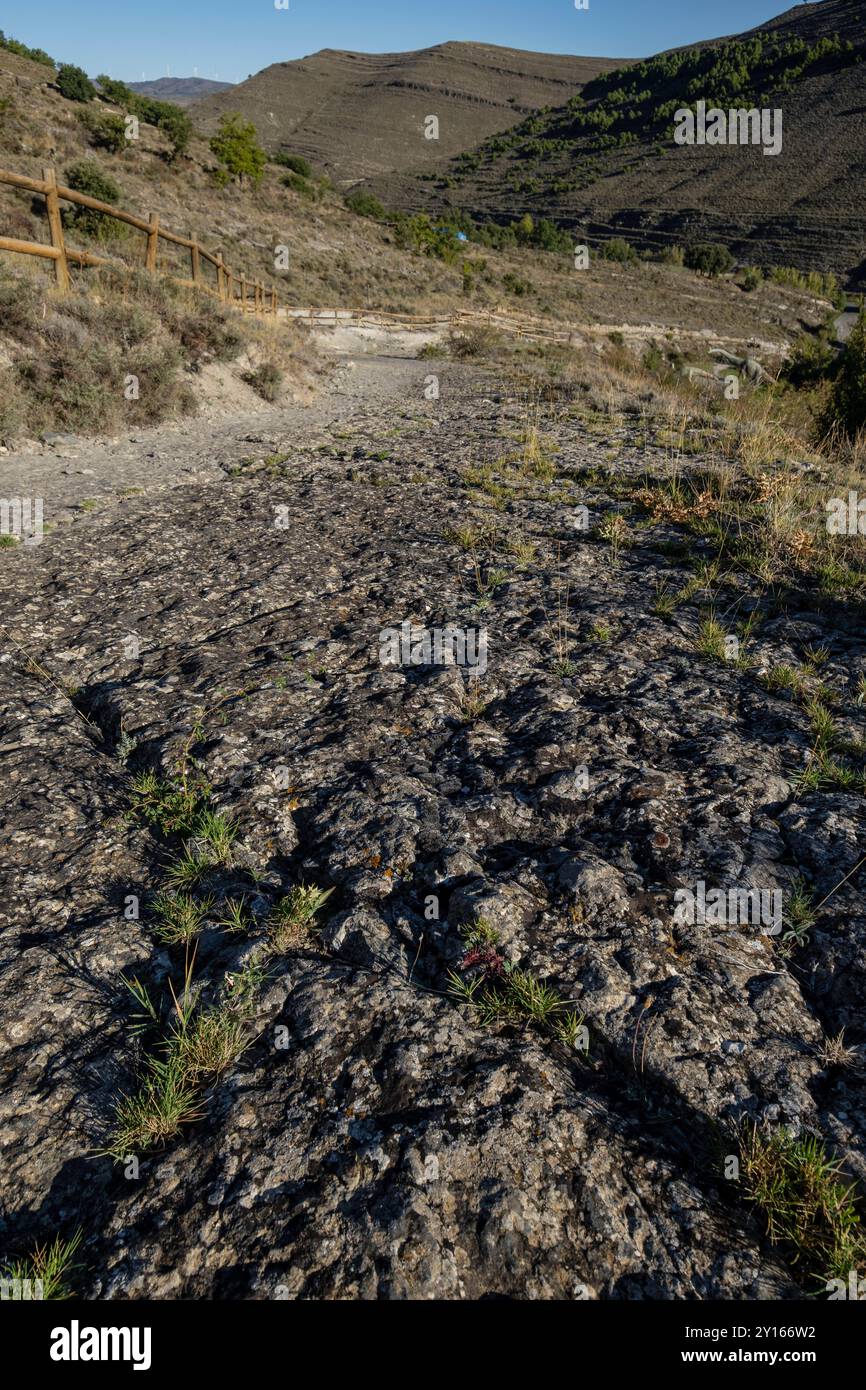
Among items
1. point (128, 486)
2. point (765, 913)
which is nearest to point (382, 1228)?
point (765, 913)

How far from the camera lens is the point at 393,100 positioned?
133875 millimetres

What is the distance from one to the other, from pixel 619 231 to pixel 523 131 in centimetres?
6952

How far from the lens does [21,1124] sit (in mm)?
2146

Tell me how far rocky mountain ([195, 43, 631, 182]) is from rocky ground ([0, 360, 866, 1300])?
401ft

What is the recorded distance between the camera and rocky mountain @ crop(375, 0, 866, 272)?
75875 millimetres

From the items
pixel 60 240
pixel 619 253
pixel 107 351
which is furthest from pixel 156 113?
pixel 107 351

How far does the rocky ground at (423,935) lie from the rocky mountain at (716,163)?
86.6m

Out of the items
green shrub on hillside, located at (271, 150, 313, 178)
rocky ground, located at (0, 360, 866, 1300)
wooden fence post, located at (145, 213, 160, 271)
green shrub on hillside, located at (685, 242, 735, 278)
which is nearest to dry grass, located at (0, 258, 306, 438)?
wooden fence post, located at (145, 213, 160, 271)

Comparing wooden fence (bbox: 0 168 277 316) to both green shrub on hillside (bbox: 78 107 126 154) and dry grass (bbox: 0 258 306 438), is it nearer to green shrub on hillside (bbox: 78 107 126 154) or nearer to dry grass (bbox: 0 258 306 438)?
dry grass (bbox: 0 258 306 438)

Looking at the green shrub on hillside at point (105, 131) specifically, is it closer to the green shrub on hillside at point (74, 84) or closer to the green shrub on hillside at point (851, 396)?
the green shrub on hillside at point (74, 84)

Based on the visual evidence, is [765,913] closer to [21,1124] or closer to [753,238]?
[21,1124]

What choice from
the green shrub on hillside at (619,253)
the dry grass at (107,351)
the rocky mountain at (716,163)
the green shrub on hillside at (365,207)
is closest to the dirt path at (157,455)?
the dry grass at (107,351)

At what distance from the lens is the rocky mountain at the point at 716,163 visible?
249ft

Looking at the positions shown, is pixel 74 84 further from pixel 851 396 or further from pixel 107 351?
pixel 851 396
